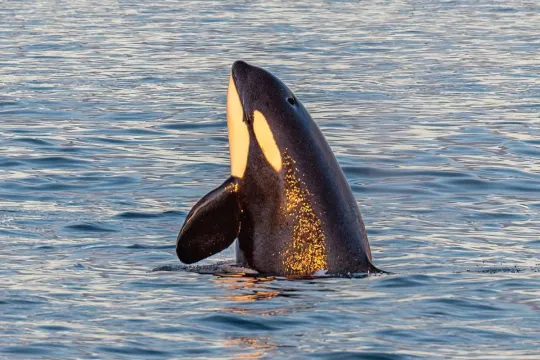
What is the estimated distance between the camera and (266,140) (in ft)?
39.2

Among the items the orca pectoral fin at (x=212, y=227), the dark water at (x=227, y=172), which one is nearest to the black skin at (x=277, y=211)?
the orca pectoral fin at (x=212, y=227)

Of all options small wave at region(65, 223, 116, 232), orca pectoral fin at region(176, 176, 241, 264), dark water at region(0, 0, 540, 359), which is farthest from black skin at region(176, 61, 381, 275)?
small wave at region(65, 223, 116, 232)

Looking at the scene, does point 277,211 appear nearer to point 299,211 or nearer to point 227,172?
point 299,211

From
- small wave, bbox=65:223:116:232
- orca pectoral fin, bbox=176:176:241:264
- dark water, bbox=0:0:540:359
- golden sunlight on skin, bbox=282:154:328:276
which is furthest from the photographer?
small wave, bbox=65:223:116:232

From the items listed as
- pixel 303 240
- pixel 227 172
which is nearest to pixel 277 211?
pixel 303 240

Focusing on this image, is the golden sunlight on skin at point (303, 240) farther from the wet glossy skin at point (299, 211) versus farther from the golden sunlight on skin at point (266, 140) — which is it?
the golden sunlight on skin at point (266, 140)

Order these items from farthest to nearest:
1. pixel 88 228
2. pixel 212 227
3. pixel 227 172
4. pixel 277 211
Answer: pixel 227 172 → pixel 88 228 → pixel 212 227 → pixel 277 211

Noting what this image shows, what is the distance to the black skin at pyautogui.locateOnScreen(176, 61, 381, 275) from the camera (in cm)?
1151

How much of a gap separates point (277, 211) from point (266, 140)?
0.66m

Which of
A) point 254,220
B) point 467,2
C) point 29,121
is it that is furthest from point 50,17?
point 254,220

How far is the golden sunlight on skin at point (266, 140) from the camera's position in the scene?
1180 cm

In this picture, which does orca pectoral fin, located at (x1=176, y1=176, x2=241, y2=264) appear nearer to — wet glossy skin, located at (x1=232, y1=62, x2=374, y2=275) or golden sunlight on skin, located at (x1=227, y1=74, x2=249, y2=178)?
wet glossy skin, located at (x1=232, y1=62, x2=374, y2=275)

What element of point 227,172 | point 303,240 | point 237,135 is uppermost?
point 237,135

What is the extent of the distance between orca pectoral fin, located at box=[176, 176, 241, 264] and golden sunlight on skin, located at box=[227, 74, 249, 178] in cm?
19
